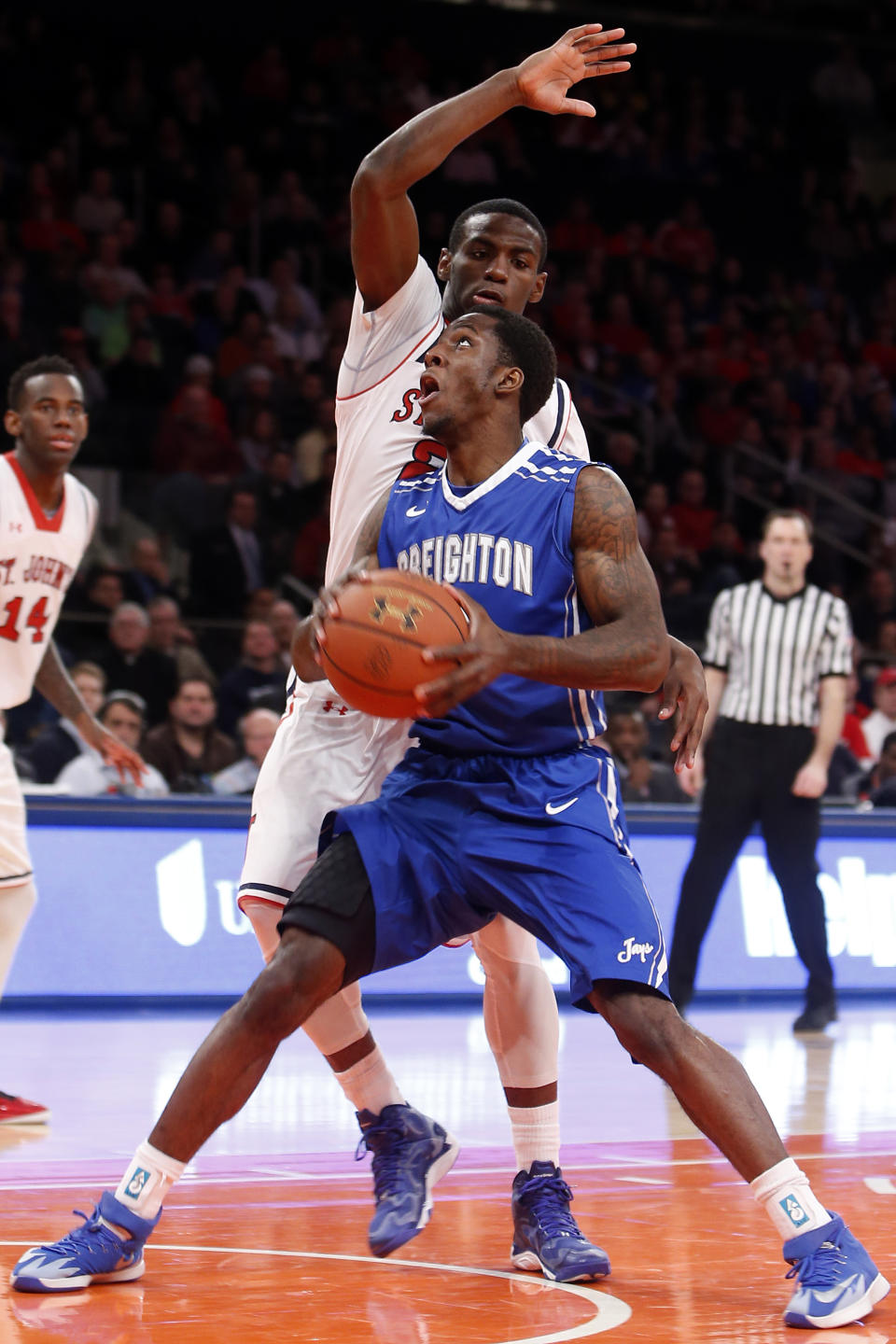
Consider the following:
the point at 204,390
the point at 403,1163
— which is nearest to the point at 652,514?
the point at 204,390

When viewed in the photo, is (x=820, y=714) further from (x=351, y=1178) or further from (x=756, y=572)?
(x=756, y=572)

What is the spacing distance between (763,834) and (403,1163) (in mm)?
4495

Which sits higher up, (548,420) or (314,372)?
(314,372)

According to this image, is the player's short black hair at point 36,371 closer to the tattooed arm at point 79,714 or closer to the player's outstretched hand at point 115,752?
the tattooed arm at point 79,714

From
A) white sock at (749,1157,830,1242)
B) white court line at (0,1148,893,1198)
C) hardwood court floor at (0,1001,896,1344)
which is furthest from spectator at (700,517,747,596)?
white sock at (749,1157,830,1242)

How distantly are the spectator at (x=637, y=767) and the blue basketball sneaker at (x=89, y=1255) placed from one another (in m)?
7.02

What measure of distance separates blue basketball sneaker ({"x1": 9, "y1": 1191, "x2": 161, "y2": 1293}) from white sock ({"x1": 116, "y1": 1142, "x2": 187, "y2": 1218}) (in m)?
0.03

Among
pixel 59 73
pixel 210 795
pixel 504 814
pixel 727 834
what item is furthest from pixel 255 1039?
pixel 59 73

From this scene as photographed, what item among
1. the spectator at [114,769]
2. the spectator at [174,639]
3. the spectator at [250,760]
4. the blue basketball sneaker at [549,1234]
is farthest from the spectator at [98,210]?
the blue basketball sneaker at [549,1234]

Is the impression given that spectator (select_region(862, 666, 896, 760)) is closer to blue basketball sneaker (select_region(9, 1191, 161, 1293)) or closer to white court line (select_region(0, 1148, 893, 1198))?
white court line (select_region(0, 1148, 893, 1198))

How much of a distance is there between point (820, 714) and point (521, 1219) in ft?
15.8

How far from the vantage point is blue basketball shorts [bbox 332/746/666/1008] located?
3520 mm

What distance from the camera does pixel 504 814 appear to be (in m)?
3.64

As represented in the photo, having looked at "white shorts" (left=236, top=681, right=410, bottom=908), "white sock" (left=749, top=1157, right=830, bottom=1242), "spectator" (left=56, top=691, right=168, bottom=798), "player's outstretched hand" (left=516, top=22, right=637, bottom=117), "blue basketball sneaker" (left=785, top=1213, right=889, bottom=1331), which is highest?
"player's outstretched hand" (left=516, top=22, right=637, bottom=117)
